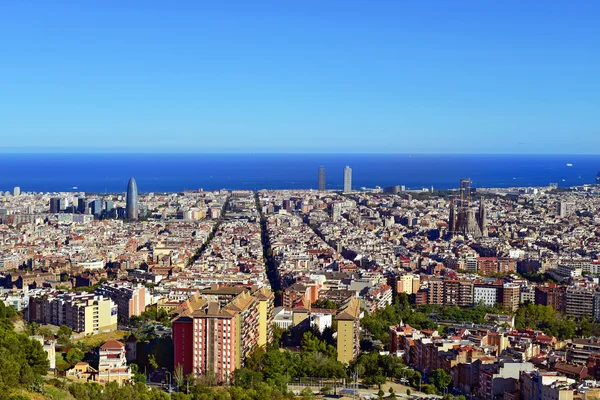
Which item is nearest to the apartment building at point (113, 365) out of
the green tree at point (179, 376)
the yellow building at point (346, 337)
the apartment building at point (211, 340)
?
the green tree at point (179, 376)

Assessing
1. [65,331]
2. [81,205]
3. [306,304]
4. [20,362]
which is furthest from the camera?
[81,205]

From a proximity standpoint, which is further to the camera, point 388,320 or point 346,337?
point 388,320

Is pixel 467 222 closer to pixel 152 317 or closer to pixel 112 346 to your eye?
pixel 152 317

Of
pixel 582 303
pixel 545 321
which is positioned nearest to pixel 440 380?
pixel 545 321

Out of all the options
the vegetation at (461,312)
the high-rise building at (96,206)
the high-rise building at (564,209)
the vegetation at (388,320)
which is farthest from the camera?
the high-rise building at (96,206)

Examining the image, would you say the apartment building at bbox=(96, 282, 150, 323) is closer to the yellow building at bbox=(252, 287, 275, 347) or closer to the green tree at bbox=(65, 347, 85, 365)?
the yellow building at bbox=(252, 287, 275, 347)

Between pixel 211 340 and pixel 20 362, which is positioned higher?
pixel 20 362

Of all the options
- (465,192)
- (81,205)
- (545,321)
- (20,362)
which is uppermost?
(465,192)

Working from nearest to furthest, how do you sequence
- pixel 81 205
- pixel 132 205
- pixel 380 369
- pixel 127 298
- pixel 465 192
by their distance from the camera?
pixel 380 369
pixel 127 298
pixel 132 205
pixel 465 192
pixel 81 205

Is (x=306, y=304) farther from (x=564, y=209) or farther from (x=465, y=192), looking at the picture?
(x=564, y=209)

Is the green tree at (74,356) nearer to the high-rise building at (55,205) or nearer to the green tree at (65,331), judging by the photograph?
the green tree at (65,331)
